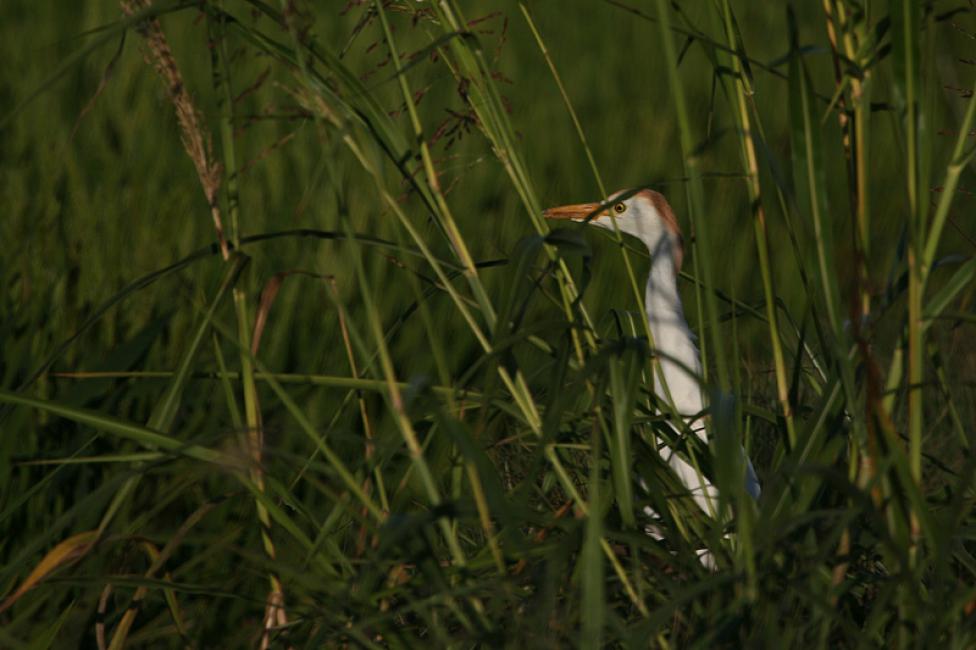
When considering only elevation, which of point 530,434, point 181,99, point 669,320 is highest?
point 181,99

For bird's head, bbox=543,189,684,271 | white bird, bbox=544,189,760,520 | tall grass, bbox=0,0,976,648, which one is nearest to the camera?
tall grass, bbox=0,0,976,648

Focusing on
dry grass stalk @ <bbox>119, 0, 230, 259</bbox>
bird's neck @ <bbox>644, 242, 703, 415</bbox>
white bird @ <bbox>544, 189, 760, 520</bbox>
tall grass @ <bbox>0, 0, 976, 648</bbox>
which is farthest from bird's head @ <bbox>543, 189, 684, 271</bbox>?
dry grass stalk @ <bbox>119, 0, 230, 259</bbox>

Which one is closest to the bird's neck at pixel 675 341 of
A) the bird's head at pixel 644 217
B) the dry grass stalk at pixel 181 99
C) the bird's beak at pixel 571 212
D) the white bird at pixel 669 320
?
the white bird at pixel 669 320

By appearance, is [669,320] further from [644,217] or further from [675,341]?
[644,217]

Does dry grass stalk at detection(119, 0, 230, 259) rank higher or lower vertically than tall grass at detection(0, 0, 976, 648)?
higher

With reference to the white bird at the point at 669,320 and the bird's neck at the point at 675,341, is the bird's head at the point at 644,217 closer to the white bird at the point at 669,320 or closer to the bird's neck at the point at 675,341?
the white bird at the point at 669,320

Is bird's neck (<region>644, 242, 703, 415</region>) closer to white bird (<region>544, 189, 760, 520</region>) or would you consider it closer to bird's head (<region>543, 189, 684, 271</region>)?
white bird (<region>544, 189, 760, 520</region>)

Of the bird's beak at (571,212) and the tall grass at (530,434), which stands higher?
the bird's beak at (571,212)

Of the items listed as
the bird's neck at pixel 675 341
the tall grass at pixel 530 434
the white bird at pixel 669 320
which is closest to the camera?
the tall grass at pixel 530 434

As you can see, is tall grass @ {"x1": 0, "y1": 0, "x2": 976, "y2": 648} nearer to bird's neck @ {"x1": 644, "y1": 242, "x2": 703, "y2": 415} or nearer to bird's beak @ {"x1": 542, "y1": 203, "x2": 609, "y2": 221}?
bird's neck @ {"x1": 644, "y1": 242, "x2": 703, "y2": 415}

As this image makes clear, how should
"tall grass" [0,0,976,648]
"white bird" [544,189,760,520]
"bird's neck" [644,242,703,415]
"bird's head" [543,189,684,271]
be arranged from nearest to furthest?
"tall grass" [0,0,976,648], "white bird" [544,189,760,520], "bird's neck" [644,242,703,415], "bird's head" [543,189,684,271]

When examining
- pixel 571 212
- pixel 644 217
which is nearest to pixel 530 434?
pixel 571 212

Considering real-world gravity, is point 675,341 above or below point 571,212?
below

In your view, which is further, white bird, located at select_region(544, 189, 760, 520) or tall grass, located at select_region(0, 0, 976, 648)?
white bird, located at select_region(544, 189, 760, 520)
